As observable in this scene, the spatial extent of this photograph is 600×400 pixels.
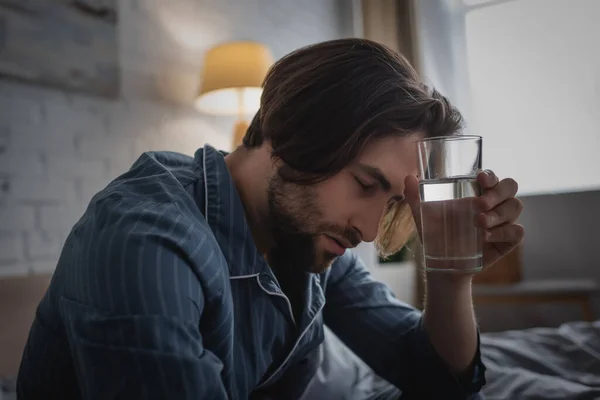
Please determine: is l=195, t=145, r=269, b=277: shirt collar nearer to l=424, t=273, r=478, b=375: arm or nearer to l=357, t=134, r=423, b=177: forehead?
l=357, t=134, r=423, b=177: forehead

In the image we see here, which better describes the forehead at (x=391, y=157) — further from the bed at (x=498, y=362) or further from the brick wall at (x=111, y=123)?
the brick wall at (x=111, y=123)

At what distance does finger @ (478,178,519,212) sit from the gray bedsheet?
405 millimetres

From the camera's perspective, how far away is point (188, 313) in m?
0.59

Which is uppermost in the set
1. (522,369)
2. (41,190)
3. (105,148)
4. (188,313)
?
(105,148)

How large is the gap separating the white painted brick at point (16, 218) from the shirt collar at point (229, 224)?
89cm

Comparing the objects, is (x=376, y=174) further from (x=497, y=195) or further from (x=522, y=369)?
(x=522, y=369)

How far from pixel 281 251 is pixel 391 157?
0.92 feet

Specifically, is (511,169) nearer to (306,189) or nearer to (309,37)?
(309,37)

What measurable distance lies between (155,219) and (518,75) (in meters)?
2.58

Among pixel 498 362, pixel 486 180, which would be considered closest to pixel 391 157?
pixel 486 180

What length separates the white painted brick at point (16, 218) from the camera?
1.47 meters

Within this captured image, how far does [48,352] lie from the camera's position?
74 cm

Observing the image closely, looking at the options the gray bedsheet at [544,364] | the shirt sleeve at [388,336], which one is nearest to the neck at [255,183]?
the shirt sleeve at [388,336]

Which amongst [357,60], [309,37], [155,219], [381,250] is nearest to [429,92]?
[357,60]
